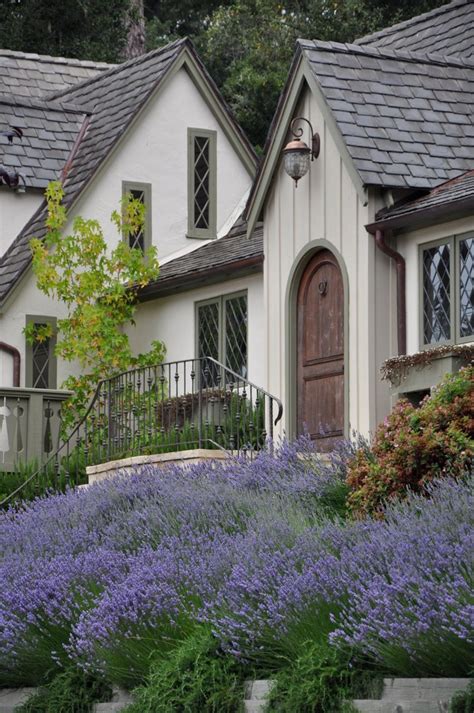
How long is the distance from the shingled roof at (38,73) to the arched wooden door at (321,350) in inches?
357

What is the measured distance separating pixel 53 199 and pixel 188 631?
12657mm

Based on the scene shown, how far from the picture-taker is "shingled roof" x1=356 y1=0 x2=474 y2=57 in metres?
20.5

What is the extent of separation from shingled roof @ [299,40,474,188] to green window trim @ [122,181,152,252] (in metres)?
5.38

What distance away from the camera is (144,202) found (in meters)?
22.2

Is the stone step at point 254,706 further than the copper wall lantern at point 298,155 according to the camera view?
No

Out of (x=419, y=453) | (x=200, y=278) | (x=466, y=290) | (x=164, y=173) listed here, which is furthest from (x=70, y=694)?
(x=164, y=173)

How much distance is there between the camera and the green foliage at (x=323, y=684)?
7789mm

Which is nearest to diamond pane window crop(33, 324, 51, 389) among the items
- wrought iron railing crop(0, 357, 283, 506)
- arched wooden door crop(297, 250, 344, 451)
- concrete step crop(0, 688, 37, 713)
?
wrought iron railing crop(0, 357, 283, 506)

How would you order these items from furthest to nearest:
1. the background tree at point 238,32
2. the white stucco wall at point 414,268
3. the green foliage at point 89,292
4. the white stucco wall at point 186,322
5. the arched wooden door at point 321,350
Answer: the background tree at point 238,32, the green foliage at point 89,292, the white stucco wall at point 186,322, the arched wooden door at point 321,350, the white stucco wall at point 414,268

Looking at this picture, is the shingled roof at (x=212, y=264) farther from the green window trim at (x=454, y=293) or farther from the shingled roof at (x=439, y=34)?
the shingled roof at (x=439, y=34)

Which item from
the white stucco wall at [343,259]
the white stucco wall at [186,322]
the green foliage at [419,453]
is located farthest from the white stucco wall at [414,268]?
the green foliage at [419,453]

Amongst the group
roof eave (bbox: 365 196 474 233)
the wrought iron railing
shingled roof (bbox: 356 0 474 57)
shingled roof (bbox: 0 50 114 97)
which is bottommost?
the wrought iron railing

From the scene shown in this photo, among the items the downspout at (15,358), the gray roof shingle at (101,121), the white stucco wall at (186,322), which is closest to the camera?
the white stucco wall at (186,322)

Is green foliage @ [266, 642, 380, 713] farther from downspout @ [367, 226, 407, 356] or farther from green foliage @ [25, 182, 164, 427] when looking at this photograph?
green foliage @ [25, 182, 164, 427]
